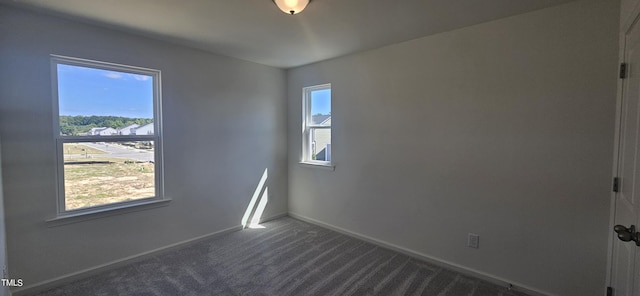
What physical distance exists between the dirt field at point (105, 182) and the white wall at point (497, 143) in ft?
7.90

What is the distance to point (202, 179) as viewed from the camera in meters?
3.26

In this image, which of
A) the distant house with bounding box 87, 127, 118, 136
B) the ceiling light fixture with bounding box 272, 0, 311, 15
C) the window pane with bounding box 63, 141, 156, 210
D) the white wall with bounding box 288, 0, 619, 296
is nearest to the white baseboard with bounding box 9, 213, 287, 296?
the window pane with bounding box 63, 141, 156, 210

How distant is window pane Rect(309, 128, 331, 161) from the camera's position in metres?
3.79

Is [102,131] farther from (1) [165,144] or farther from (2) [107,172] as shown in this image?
(1) [165,144]

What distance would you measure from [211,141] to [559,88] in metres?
3.51

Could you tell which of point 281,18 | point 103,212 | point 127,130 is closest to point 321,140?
point 281,18

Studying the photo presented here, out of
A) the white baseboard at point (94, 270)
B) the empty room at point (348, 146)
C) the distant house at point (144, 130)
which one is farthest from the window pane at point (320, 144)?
the distant house at point (144, 130)

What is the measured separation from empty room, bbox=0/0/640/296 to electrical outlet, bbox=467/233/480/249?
0.4 inches

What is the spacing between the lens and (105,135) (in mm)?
2572

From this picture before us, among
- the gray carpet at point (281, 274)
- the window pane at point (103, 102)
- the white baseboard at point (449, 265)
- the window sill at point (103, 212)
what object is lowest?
the gray carpet at point (281, 274)

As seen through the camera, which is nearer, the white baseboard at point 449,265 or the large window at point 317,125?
the white baseboard at point 449,265

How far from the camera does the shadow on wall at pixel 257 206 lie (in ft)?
12.3

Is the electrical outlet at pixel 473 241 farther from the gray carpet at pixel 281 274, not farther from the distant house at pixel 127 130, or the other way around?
the distant house at pixel 127 130

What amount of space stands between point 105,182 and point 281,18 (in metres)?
2.35
